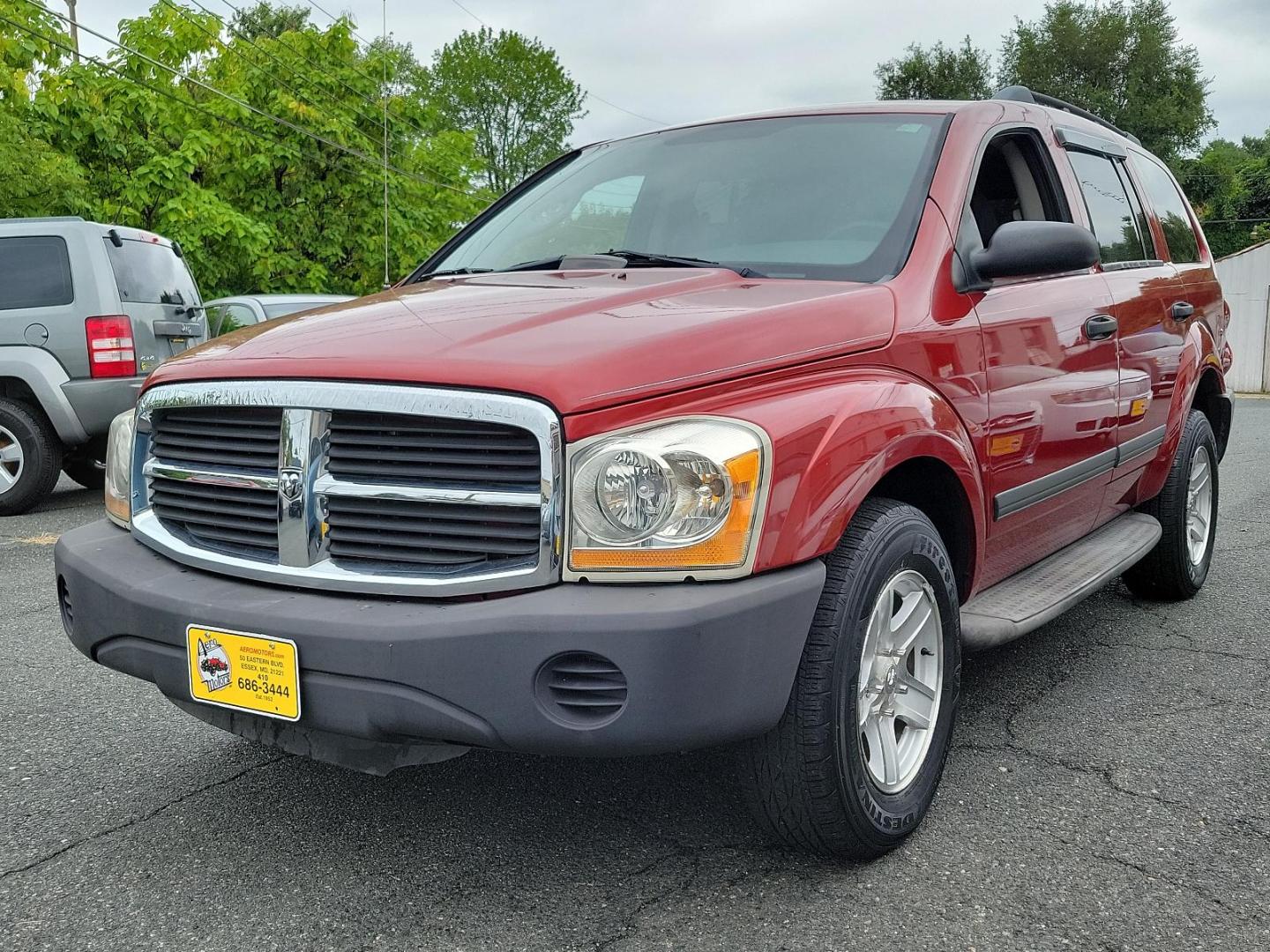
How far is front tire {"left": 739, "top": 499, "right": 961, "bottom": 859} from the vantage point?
239 cm

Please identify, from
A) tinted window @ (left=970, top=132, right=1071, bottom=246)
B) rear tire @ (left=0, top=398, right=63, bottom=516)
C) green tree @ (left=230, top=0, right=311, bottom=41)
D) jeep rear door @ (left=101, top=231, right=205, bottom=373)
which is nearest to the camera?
tinted window @ (left=970, top=132, right=1071, bottom=246)

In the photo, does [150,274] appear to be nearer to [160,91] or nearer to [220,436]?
[220,436]

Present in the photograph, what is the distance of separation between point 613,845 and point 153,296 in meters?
6.92

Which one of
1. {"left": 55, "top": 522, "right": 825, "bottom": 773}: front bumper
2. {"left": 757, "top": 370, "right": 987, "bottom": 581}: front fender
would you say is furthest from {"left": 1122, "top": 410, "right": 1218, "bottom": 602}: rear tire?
{"left": 55, "top": 522, "right": 825, "bottom": 773}: front bumper

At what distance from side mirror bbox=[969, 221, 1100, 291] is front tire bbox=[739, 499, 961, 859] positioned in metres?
0.78

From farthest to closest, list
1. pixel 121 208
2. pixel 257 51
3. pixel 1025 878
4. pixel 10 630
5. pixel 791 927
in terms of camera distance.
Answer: pixel 257 51 → pixel 121 208 → pixel 10 630 → pixel 1025 878 → pixel 791 927

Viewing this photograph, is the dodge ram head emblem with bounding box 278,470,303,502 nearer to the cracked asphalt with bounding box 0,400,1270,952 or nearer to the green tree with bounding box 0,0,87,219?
the cracked asphalt with bounding box 0,400,1270,952

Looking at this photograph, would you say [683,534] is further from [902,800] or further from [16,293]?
[16,293]

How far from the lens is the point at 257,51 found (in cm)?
2391

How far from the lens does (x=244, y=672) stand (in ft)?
7.74

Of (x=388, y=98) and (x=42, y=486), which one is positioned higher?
(x=388, y=98)

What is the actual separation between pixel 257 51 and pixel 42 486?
18549 millimetres

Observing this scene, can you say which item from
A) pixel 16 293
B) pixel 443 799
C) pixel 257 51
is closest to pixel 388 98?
pixel 257 51

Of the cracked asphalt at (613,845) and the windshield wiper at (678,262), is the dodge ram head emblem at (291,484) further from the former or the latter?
the windshield wiper at (678,262)
